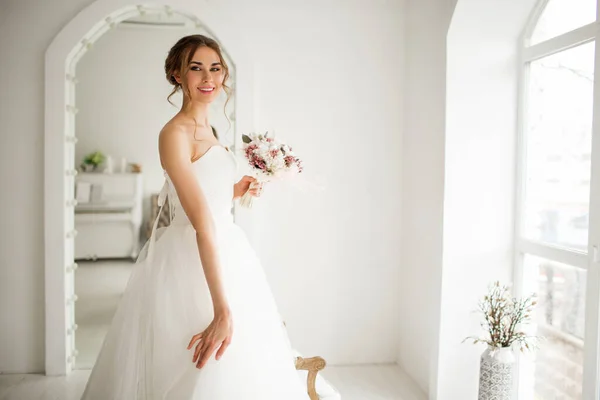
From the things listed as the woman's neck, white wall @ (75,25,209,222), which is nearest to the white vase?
the woman's neck

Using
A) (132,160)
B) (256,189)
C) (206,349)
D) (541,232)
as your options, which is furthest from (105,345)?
(541,232)

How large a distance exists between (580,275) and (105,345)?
214 cm

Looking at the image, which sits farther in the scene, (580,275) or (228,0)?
(228,0)

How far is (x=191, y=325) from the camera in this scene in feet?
5.75

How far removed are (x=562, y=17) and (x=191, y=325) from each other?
240cm

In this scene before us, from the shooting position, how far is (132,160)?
12.3 ft

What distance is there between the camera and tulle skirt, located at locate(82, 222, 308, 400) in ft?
5.51

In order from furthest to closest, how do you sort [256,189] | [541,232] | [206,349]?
[541,232], [256,189], [206,349]

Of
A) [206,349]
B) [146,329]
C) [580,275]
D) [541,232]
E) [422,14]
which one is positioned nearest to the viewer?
[206,349]

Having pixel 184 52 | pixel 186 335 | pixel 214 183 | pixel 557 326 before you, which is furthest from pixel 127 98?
pixel 557 326

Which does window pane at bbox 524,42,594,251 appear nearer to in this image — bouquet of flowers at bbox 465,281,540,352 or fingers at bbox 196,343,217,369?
bouquet of flowers at bbox 465,281,540,352

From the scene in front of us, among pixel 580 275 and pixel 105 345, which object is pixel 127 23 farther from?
pixel 580 275

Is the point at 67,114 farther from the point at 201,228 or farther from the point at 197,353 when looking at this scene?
the point at 197,353

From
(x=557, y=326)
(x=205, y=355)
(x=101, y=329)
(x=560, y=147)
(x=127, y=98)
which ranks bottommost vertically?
(x=101, y=329)
